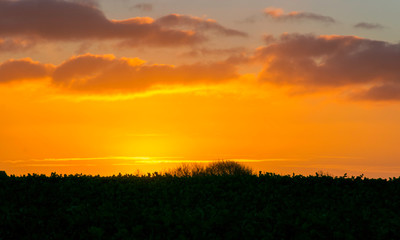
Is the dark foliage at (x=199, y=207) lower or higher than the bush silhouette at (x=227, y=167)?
lower

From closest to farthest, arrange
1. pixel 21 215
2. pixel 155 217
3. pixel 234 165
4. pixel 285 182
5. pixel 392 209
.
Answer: pixel 155 217, pixel 21 215, pixel 392 209, pixel 285 182, pixel 234 165

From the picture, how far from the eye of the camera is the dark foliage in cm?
1125

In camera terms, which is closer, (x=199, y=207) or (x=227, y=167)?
(x=199, y=207)

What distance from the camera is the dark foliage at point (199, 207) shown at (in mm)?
11250

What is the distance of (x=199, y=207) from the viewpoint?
13102mm

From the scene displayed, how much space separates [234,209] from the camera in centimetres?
1320

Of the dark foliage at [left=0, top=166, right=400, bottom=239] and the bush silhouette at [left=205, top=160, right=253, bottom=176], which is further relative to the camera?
the bush silhouette at [left=205, top=160, right=253, bottom=176]

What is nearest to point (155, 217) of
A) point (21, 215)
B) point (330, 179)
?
point (21, 215)

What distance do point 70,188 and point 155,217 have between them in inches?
195

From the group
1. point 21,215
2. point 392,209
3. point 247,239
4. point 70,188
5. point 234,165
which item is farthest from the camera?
point 234,165

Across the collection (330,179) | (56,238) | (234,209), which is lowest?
(56,238)

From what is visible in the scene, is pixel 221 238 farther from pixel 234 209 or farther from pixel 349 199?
pixel 349 199

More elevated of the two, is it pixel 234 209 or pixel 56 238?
pixel 234 209

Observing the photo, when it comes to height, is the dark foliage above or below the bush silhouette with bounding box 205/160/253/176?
below
